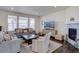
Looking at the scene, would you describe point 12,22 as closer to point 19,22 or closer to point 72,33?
point 19,22

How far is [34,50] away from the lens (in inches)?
92.6

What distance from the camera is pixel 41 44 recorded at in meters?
2.42

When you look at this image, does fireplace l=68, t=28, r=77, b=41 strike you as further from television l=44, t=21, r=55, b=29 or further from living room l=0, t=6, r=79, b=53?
television l=44, t=21, r=55, b=29

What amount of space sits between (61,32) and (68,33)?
0.17 m

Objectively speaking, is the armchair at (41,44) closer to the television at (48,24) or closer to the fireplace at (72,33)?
the television at (48,24)

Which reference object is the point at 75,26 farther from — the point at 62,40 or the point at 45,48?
the point at 45,48

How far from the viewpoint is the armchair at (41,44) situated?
2342 mm

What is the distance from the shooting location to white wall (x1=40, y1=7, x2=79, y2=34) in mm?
2266

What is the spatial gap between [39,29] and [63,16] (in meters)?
0.67

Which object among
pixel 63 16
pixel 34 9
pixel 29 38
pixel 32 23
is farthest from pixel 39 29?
pixel 63 16

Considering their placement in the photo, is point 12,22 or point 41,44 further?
point 41,44

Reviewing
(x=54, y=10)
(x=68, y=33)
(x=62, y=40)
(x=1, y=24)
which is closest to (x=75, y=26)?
(x=68, y=33)

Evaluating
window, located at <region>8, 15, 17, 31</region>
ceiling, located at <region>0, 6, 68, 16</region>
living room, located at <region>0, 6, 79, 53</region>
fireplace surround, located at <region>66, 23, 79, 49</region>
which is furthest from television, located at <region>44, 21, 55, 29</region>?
window, located at <region>8, 15, 17, 31</region>
